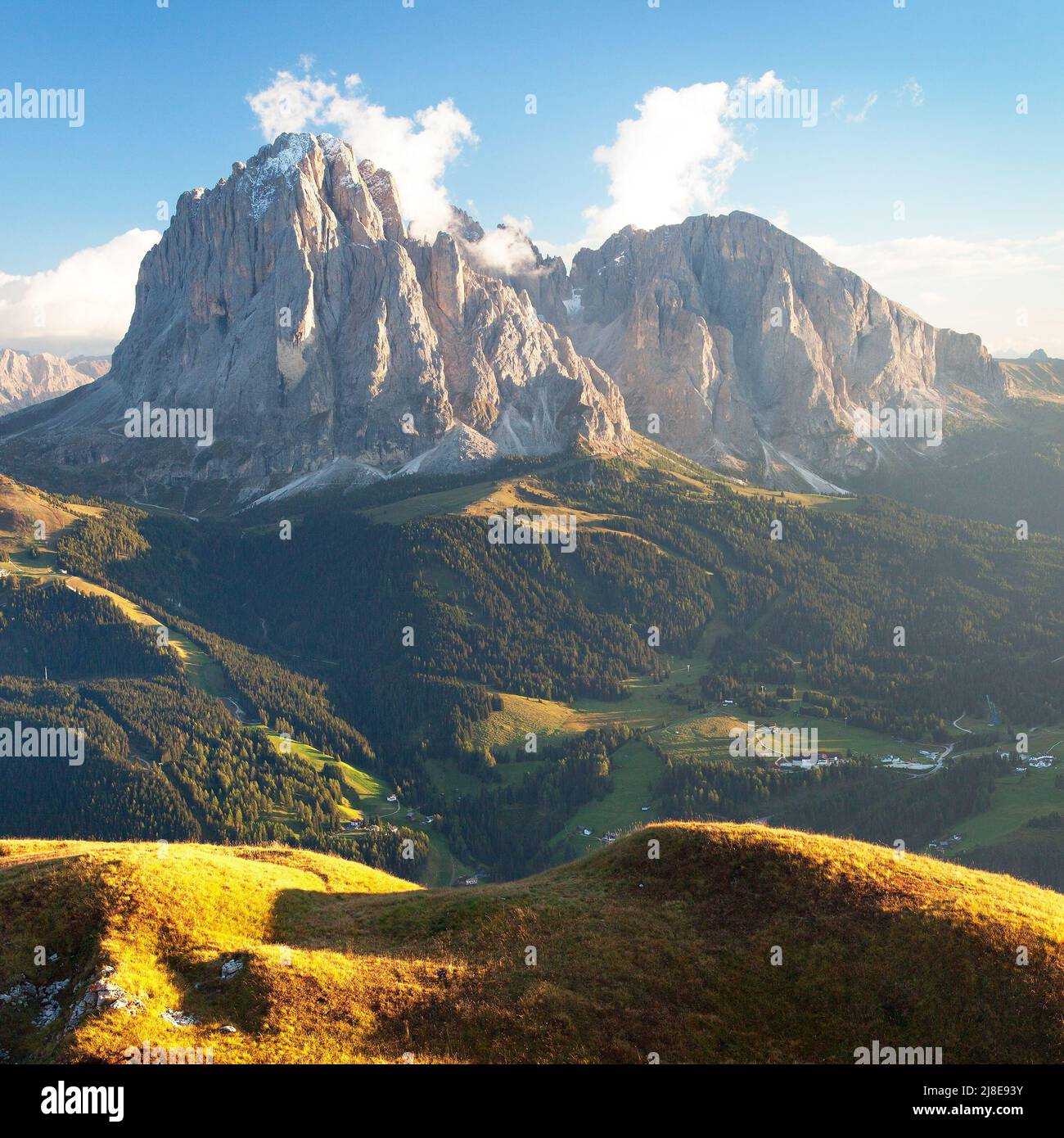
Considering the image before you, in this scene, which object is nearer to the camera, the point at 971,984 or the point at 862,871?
the point at 971,984

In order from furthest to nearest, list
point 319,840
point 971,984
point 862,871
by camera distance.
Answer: point 319,840, point 862,871, point 971,984

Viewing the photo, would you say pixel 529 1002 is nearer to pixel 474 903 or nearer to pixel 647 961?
pixel 647 961

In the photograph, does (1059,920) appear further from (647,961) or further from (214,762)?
(214,762)

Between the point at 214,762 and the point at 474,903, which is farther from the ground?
the point at 474,903

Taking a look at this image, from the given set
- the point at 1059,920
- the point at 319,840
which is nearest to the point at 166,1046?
the point at 1059,920

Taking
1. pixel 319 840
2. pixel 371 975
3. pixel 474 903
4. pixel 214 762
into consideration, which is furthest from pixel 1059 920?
pixel 214 762
